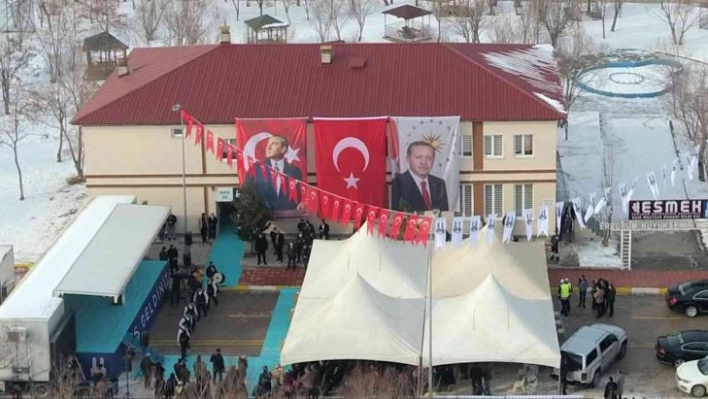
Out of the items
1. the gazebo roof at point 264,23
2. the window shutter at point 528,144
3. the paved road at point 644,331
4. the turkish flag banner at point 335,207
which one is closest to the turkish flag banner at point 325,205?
the turkish flag banner at point 335,207

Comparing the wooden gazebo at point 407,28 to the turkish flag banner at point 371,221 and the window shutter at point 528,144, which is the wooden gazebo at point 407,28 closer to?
the window shutter at point 528,144

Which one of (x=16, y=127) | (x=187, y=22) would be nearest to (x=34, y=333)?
(x=16, y=127)

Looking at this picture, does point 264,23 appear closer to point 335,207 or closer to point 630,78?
point 630,78

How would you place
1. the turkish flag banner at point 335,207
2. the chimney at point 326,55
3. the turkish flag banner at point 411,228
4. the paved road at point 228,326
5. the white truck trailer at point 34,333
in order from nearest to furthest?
the white truck trailer at point 34,333
the turkish flag banner at point 411,228
the paved road at point 228,326
the turkish flag banner at point 335,207
the chimney at point 326,55

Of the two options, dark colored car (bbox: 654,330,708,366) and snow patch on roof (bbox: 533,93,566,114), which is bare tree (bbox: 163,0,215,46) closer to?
snow patch on roof (bbox: 533,93,566,114)

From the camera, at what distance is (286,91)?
140 ft

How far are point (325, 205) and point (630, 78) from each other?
1122 inches

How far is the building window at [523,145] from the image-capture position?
4153cm

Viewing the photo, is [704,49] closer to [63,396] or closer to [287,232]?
[287,232]

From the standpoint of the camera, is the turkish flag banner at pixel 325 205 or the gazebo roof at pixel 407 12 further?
the gazebo roof at pixel 407 12

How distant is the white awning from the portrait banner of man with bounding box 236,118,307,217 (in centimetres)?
326

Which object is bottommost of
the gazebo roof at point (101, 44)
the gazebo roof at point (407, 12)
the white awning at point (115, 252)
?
the white awning at point (115, 252)

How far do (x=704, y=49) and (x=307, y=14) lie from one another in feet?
77.5

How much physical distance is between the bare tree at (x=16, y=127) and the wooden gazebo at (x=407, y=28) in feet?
70.8
